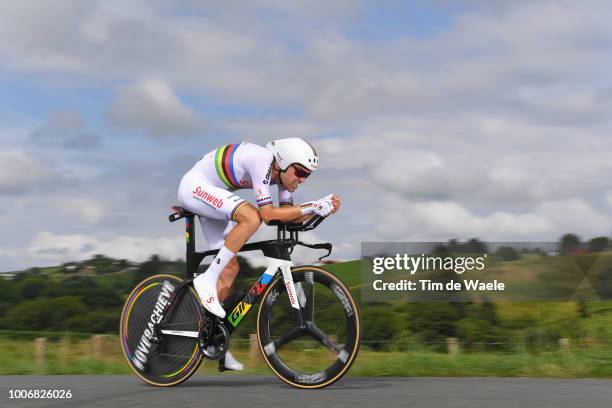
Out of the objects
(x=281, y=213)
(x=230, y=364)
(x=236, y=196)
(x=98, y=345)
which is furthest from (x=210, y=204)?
(x=98, y=345)

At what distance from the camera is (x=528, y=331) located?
29.7 metres

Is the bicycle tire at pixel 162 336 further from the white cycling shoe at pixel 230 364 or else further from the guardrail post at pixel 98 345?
the guardrail post at pixel 98 345

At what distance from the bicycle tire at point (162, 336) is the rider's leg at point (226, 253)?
32 cm

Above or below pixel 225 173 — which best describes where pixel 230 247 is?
below

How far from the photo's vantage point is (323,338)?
21.4 ft

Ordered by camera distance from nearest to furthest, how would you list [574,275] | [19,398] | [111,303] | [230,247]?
[19,398]
[230,247]
[574,275]
[111,303]

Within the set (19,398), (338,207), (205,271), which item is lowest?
(19,398)

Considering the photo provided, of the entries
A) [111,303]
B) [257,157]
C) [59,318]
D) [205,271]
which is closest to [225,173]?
[257,157]

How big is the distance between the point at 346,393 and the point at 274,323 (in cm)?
96

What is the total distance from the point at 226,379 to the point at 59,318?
1151 inches

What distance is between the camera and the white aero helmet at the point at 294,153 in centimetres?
672

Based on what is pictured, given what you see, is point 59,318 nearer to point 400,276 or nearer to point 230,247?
point 400,276

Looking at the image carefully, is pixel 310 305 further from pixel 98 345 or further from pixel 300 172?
pixel 98 345

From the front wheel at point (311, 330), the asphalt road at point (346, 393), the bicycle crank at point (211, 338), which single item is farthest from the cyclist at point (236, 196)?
the asphalt road at point (346, 393)
